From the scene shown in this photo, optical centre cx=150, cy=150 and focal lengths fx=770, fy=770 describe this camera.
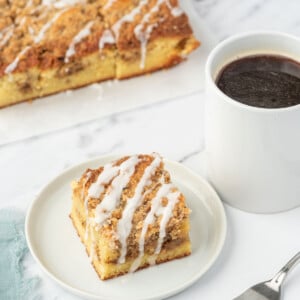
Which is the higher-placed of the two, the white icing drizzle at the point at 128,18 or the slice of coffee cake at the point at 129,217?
the white icing drizzle at the point at 128,18

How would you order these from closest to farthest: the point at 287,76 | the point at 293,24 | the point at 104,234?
the point at 104,234 → the point at 287,76 → the point at 293,24

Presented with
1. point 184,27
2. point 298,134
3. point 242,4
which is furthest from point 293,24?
point 298,134

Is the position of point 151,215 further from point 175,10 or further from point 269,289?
point 175,10

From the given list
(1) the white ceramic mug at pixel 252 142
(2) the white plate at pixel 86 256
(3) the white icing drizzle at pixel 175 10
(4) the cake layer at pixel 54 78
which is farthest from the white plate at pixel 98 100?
(1) the white ceramic mug at pixel 252 142

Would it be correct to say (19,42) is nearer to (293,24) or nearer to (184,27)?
(184,27)

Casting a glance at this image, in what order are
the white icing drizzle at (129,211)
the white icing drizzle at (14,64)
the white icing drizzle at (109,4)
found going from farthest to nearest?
1. the white icing drizzle at (109,4)
2. the white icing drizzle at (14,64)
3. the white icing drizzle at (129,211)

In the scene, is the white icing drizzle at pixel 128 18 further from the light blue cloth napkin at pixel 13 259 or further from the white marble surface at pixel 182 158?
the light blue cloth napkin at pixel 13 259

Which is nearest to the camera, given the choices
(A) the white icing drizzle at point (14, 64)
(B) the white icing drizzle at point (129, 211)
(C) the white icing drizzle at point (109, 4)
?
(B) the white icing drizzle at point (129, 211)

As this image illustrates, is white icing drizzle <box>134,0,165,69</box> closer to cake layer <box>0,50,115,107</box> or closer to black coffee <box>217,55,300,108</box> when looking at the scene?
cake layer <box>0,50,115,107</box>
